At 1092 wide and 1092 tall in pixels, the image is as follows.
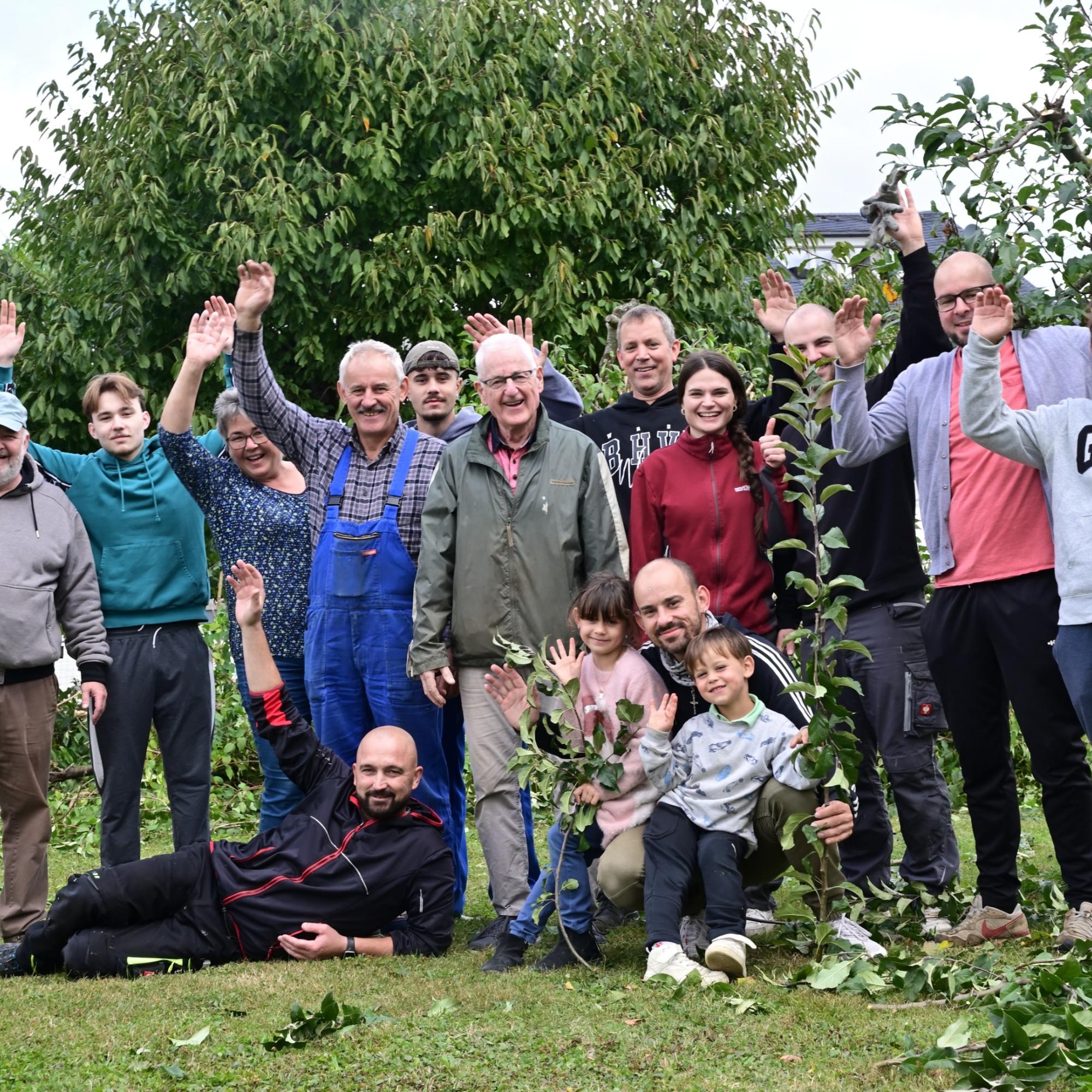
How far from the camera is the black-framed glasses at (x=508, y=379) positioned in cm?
541

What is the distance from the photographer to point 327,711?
5.60 metres

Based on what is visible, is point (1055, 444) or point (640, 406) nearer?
point (1055, 444)

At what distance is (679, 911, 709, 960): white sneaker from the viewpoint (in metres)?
4.84

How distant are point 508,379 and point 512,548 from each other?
0.65 metres

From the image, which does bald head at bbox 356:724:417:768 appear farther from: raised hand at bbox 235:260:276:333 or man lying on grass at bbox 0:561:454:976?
raised hand at bbox 235:260:276:333

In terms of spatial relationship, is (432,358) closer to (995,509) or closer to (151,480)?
(151,480)

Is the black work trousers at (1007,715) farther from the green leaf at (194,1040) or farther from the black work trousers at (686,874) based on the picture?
the green leaf at (194,1040)

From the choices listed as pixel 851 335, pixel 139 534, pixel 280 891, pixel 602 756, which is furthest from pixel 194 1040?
pixel 851 335

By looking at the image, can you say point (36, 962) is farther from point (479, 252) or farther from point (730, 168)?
point (730, 168)

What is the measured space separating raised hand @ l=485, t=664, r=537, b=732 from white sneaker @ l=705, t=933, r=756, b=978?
1.15m

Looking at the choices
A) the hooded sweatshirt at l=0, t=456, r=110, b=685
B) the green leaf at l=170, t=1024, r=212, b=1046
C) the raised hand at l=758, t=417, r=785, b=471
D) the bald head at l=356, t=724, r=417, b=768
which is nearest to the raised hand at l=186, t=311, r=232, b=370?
the hooded sweatshirt at l=0, t=456, r=110, b=685

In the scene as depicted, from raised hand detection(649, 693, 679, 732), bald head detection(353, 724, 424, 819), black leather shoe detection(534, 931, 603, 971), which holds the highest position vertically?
raised hand detection(649, 693, 679, 732)

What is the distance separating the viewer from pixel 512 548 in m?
5.32

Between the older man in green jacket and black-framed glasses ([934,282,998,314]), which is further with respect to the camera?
the older man in green jacket
